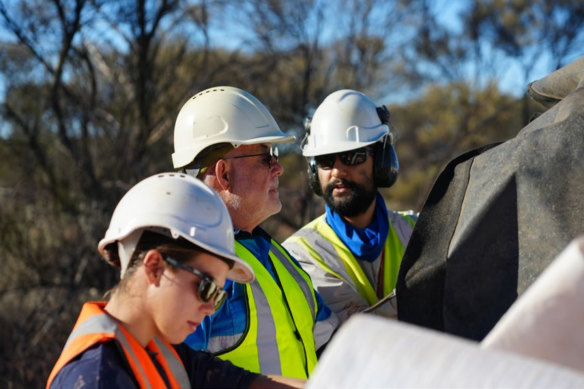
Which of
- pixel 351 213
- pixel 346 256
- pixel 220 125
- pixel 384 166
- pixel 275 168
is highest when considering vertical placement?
pixel 220 125

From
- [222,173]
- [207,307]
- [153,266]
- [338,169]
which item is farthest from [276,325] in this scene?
[338,169]

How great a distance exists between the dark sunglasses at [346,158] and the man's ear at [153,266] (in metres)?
2.28

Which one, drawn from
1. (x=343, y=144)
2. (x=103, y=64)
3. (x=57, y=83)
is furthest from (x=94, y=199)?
(x=343, y=144)

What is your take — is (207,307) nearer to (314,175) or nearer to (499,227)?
(499,227)

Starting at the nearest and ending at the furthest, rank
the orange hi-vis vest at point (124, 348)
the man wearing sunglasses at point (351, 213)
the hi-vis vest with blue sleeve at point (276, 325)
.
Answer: the orange hi-vis vest at point (124, 348)
the hi-vis vest with blue sleeve at point (276, 325)
the man wearing sunglasses at point (351, 213)

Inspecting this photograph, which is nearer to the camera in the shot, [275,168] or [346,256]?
[275,168]

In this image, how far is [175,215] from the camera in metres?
2.29

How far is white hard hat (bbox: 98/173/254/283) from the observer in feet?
7.49

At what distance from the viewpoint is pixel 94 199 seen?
28.7 ft

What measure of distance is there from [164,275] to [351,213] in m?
2.23

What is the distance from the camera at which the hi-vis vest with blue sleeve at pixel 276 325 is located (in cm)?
304

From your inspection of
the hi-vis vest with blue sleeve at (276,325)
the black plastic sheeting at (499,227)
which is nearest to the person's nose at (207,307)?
the black plastic sheeting at (499,227)

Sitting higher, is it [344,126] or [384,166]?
[344,126]

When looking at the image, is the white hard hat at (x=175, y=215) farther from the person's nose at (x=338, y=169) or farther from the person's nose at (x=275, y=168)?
the person's nose at (x=338, y=169)
